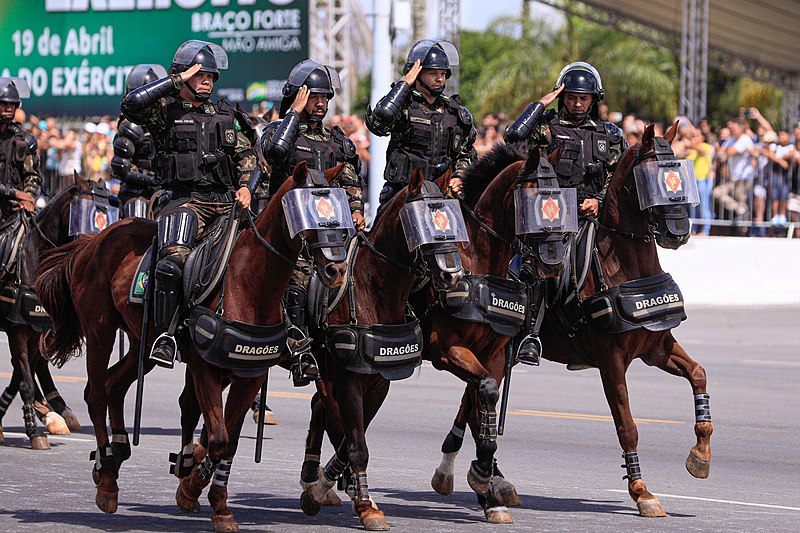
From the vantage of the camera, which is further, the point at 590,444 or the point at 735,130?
the point at 735,130

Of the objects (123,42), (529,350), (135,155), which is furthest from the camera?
(123,42)

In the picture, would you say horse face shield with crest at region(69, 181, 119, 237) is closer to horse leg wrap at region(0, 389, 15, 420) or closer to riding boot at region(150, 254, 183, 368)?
horse leg wrap at region(0, 389, 15, 420)

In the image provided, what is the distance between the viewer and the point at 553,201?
9.19 meters

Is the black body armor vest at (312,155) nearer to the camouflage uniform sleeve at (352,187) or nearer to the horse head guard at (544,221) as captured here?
the camouflage uniform sleeve at (352,187)

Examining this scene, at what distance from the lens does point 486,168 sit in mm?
9961

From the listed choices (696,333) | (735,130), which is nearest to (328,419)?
(696,333)

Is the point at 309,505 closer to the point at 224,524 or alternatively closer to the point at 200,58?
the point at 224,524

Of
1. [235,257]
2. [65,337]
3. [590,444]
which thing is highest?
[235,257]

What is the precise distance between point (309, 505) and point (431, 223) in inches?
78.5

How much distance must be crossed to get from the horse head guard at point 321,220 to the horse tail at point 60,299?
2767 millimetres

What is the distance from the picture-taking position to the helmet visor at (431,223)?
340 inches

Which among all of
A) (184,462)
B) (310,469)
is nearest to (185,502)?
(184,462)

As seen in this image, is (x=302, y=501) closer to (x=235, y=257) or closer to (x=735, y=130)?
(x=235, y=257)

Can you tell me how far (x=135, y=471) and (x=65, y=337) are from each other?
1108 mm
